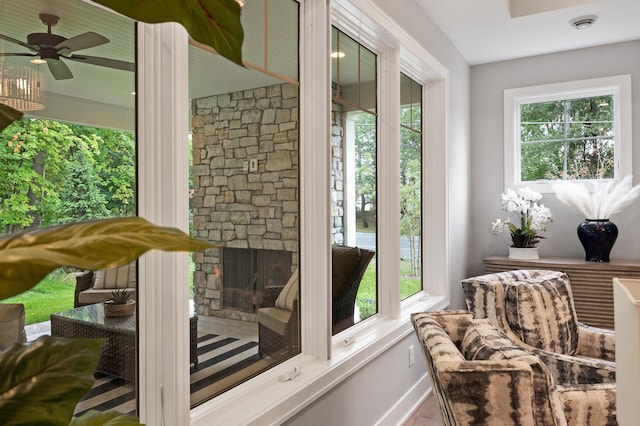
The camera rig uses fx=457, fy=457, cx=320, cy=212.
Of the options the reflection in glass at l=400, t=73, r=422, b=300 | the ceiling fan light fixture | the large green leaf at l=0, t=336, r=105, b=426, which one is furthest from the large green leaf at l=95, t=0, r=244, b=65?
the reflection in glass at l=400, t=73, r=422, b=300

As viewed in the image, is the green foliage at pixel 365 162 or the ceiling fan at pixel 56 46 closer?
the ceiling fan at pixel 56 46

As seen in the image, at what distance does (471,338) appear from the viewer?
158 cm

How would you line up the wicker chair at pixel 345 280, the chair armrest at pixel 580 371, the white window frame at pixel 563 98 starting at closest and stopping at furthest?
1. the chair armrest at pixel 580 371
2. the wicker chair at pixel 345 280
3. the white window frame at pixel 563 98

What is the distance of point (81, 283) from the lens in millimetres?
1142

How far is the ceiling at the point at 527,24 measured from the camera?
10.3 ft

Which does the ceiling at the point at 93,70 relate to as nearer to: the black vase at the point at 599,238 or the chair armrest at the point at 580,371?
the chair armrest at the point at 580,371

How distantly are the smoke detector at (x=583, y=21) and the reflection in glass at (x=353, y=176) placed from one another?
1.70 m

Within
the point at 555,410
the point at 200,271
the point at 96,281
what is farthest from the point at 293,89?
the point at 555,410

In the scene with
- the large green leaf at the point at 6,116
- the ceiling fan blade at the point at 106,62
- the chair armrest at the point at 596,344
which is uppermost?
the ceiling fan blade at the point at 106,62

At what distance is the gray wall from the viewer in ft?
12.7

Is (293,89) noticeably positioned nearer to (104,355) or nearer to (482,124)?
(104,355)

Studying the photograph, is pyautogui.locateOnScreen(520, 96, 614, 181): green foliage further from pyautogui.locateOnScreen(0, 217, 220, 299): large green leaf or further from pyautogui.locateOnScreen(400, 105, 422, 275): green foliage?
pyautogui.locateOnScreen(0, 217, 220, 299): large green leaf

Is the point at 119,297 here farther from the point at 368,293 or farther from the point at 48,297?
the point at 368,293

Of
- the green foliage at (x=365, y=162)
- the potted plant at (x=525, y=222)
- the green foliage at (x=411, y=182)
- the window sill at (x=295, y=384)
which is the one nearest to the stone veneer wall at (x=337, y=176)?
the green foliage at (x=365, y=162)
